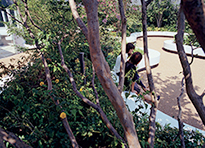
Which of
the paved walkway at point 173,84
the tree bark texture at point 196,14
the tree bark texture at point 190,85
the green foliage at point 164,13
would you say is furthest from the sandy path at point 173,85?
the green foliage at point 164,13

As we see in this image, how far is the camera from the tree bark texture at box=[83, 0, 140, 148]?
0.74 meters

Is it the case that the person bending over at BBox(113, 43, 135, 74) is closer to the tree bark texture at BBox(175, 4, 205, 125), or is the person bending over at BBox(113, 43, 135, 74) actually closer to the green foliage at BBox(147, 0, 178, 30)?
the tree bark texture at BBox(175, 4, 205, 125)

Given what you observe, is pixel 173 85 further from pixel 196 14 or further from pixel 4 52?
pixel 4 52

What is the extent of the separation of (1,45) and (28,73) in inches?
348

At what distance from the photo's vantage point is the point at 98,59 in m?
0.82

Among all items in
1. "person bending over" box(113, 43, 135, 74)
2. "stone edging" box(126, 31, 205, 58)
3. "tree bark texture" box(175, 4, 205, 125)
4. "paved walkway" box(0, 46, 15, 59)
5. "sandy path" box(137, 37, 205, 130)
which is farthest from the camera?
"stone edging" box(126, 31, 205, 58)

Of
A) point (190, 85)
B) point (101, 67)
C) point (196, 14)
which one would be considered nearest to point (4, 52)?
point (101, 67)

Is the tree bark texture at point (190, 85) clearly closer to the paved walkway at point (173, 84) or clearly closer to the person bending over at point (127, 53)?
the paved walkway at point (173, 84)

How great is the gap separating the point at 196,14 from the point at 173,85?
18.0 feet

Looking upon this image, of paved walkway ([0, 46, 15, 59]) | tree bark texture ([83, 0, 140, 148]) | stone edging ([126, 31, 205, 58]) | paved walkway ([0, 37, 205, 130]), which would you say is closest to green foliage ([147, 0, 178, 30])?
stone edging ([126, 31, 205, 58])

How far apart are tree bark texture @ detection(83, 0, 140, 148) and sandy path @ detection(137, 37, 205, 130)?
6.22 ft

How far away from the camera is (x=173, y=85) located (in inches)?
213

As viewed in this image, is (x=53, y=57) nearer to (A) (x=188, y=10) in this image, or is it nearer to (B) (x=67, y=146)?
(B) (x=67, y=146)

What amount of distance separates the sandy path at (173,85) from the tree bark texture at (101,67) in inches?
74.7
